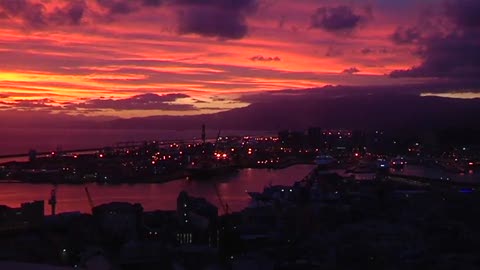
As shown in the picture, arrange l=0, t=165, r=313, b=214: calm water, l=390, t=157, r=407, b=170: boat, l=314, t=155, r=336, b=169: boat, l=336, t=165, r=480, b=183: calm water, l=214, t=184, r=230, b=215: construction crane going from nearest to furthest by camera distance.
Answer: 1. l=214, t=184, r=230, b=215: construction crane
2. l=0, t=165, r=313, b=214: calm water
3. l=336, t=165, r=480, b=183: calm water
4. l=390, t=157, r=407, b=170: boat
5. l=314, t=155, r=336, b=169: boat

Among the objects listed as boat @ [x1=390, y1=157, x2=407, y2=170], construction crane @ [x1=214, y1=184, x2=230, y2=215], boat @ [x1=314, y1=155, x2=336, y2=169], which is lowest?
boat @ [x1=314, y1=155, x2=336, y2=169]

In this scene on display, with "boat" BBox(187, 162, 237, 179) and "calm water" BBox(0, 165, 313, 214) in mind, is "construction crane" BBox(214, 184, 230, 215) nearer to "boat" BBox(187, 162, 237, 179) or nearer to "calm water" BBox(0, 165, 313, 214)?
"calm water" BBox(0, 165, 313, 214)

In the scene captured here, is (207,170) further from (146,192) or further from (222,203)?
(222,203)

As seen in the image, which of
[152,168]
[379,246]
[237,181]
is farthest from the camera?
[152,168]

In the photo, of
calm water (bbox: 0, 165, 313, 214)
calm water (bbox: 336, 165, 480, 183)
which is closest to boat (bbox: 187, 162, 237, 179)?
calm water (bbox: 0, 165, 313, 214)

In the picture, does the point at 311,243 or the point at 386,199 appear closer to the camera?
the point at 311,243

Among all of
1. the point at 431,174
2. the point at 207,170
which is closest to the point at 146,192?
the point at 207,170

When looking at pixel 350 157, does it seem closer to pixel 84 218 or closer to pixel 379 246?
pixel 84 218

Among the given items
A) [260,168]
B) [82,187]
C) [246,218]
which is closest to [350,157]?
[260,168]

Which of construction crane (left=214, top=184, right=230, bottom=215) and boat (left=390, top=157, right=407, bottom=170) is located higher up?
construction crane (left=214, top=184, right=230, bottom=215)
